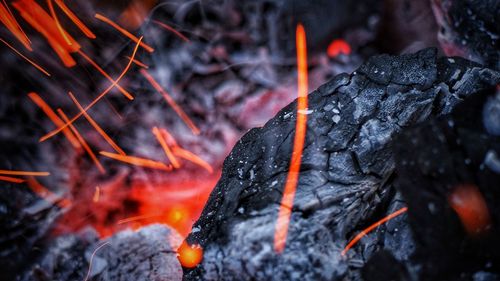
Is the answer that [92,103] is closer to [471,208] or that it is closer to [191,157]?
[191,157]

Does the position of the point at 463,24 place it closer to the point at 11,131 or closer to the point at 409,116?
the point at 409,116

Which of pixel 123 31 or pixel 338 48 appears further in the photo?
pixel 338 48

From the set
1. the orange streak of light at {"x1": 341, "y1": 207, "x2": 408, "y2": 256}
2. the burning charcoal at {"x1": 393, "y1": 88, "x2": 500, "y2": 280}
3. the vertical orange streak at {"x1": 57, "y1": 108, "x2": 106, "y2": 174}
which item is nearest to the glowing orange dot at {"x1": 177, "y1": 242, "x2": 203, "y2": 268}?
the orange streak of light at {"x1": 341, "y1": 207, "x2": 408, "y2": 256}

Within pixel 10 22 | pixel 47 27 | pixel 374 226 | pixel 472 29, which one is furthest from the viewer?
pixel 47 27

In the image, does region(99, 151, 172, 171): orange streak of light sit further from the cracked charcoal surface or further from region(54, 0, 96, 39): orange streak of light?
the cracked charcoal surface

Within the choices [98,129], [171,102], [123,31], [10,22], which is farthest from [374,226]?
[10,22]

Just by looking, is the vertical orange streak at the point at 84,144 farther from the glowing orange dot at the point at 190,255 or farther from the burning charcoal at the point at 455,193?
the burning charcoal at the point at 455,193

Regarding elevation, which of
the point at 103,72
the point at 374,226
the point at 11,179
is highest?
the point at 103,72

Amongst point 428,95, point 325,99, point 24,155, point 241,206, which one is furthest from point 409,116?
point 24,155
